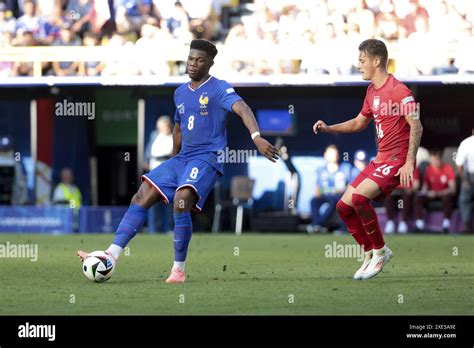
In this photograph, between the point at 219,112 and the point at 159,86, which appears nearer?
the point at 219,112

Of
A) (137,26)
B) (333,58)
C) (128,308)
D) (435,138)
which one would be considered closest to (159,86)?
(137,26)

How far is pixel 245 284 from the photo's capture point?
38.7 feet

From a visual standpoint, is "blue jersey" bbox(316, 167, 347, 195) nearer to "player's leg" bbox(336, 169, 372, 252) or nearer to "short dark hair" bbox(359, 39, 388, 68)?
"player's leg" bbox(336, 169, 372, 252)

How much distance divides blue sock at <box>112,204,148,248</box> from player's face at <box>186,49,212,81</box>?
1380 mm

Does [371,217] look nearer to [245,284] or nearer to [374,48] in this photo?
[245,284]

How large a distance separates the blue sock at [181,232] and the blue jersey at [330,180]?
11.9 metres

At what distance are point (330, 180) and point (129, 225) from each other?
1216 centimetres

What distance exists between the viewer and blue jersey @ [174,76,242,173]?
465 inches

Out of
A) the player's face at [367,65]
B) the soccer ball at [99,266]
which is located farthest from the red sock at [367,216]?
the soccer ball at [99,266]

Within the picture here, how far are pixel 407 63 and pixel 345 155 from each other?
2.77 meters

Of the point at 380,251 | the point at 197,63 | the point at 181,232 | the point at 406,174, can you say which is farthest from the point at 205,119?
the point at 380,251

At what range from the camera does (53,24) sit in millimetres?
24547

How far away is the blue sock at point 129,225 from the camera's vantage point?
38.3ft

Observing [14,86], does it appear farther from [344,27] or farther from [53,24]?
[344,27]
